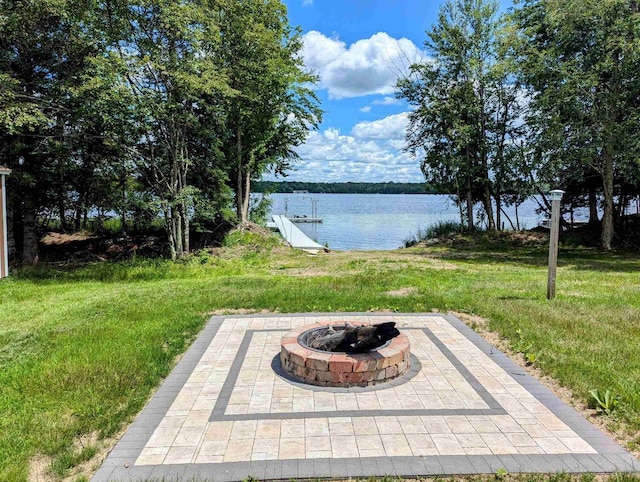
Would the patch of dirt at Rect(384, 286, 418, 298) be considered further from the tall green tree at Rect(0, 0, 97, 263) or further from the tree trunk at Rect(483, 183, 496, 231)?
the tree trunk at Rect(483, 183, 496, 231)

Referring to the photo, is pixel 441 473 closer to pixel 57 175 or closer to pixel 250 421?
pixel 250 421

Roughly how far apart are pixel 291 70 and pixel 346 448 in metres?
12.8

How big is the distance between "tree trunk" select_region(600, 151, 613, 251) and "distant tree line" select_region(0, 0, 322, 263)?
9.20 metres

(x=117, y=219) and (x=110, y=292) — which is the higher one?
(x=117, y=219)

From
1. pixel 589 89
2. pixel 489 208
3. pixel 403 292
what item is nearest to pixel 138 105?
pixel 403 292

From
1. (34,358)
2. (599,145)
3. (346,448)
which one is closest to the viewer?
(346,448)

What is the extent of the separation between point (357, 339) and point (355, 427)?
1.10 metres

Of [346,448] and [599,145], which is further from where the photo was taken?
[599,145]

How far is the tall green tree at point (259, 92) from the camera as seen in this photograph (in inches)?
482

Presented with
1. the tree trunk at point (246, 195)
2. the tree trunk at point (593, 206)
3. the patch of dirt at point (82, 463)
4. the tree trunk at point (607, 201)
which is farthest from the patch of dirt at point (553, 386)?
Result: the tree trunk at point (593, 206)

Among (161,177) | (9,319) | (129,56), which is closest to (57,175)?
(161,177)

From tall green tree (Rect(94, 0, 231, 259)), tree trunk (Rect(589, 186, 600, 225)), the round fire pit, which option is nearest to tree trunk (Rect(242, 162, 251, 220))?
tall green tree (Rect(94, 0, 231, 259))

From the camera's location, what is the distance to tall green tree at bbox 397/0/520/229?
14828 millimetres

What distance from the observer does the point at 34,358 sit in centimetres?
420
